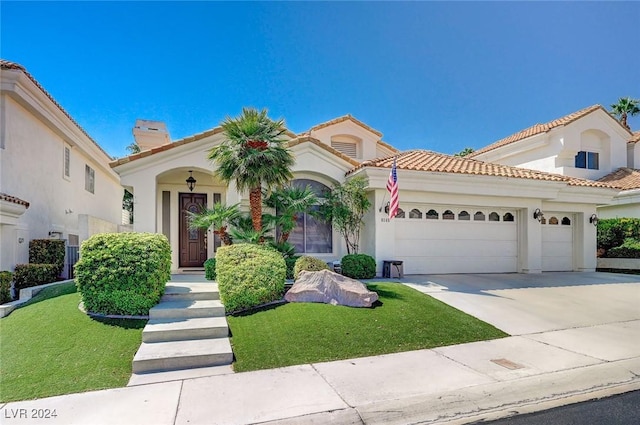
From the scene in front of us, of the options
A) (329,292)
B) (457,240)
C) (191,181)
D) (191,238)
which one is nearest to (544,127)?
(457,240)

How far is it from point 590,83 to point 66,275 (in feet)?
80.4

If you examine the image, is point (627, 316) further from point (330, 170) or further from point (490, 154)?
point (490, 154)

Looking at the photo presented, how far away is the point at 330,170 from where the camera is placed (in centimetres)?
1276

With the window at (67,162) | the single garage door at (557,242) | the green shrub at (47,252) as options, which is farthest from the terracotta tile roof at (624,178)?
the window at (67,162)

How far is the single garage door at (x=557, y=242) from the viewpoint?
49.6ft

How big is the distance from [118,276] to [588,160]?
25.4 m

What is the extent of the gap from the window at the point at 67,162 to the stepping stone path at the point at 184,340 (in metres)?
8.37

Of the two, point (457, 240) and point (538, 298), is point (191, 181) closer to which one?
point (457, 240)

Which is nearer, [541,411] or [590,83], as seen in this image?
[541,411]

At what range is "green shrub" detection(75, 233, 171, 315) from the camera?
689 centimetres

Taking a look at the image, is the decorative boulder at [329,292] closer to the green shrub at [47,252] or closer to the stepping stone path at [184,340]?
the stepping stone path at [184,340]

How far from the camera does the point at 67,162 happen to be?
13273 millimetres

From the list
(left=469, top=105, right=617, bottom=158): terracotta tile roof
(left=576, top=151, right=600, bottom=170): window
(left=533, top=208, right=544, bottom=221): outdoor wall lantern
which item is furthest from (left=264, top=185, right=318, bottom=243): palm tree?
(left=576, top=151, right=600, bottom=170): window

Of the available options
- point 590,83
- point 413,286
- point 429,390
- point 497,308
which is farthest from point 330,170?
point 590,83
